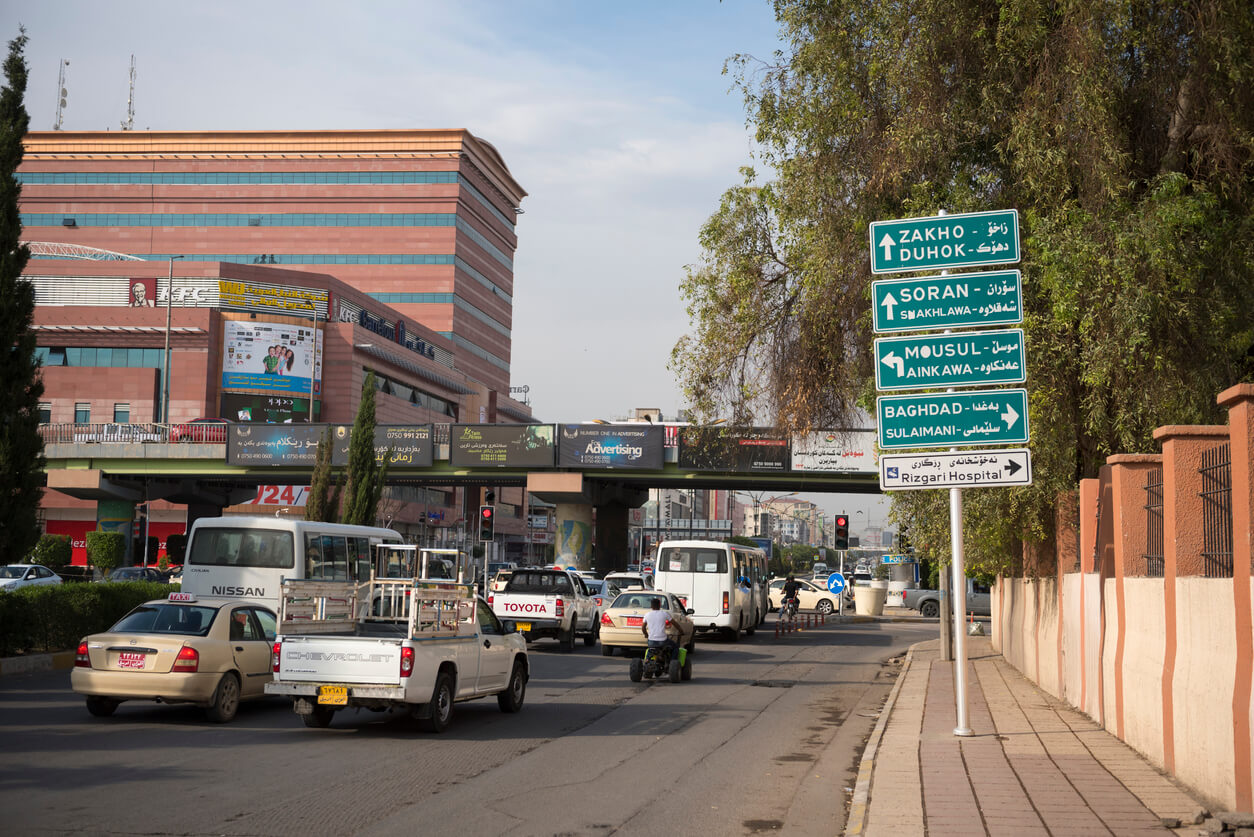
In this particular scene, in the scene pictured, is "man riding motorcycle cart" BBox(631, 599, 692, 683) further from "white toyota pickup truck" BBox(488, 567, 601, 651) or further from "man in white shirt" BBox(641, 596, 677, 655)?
"white toyota pickup truck" BBox(488, 567, 601, 651)

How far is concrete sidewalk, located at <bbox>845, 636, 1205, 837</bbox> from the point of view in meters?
8.13

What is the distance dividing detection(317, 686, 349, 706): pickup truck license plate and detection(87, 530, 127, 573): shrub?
146 ft

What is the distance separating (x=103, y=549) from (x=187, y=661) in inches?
1724

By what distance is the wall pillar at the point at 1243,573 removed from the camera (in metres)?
8.01

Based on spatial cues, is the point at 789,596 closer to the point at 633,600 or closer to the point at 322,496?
the point at 322,496

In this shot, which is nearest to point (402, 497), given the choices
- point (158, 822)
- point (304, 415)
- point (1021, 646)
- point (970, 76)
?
point (304, 415)

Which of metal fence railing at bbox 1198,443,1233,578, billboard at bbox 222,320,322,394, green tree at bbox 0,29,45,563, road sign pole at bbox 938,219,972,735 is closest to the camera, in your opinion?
metal fence railing at bbox 1198,443,1233,578

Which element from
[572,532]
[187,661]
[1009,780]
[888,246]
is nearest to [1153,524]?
[1009,780]

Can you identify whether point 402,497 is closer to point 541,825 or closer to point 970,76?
point 970,76

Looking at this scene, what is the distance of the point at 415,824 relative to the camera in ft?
27.4

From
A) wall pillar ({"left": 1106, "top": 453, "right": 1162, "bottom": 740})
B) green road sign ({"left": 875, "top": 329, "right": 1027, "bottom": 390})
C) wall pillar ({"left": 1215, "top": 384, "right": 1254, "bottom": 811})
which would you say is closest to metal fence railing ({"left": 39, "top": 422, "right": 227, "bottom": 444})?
green road sign ({"left": 875, "top": 329, "right": 1027, "bottom": 390})

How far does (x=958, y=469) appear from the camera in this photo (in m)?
12.6

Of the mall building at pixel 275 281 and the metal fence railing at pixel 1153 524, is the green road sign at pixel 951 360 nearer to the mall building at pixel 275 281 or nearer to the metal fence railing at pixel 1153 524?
the metal fence railing at pixel 1153 524

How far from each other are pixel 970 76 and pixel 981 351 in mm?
5700
